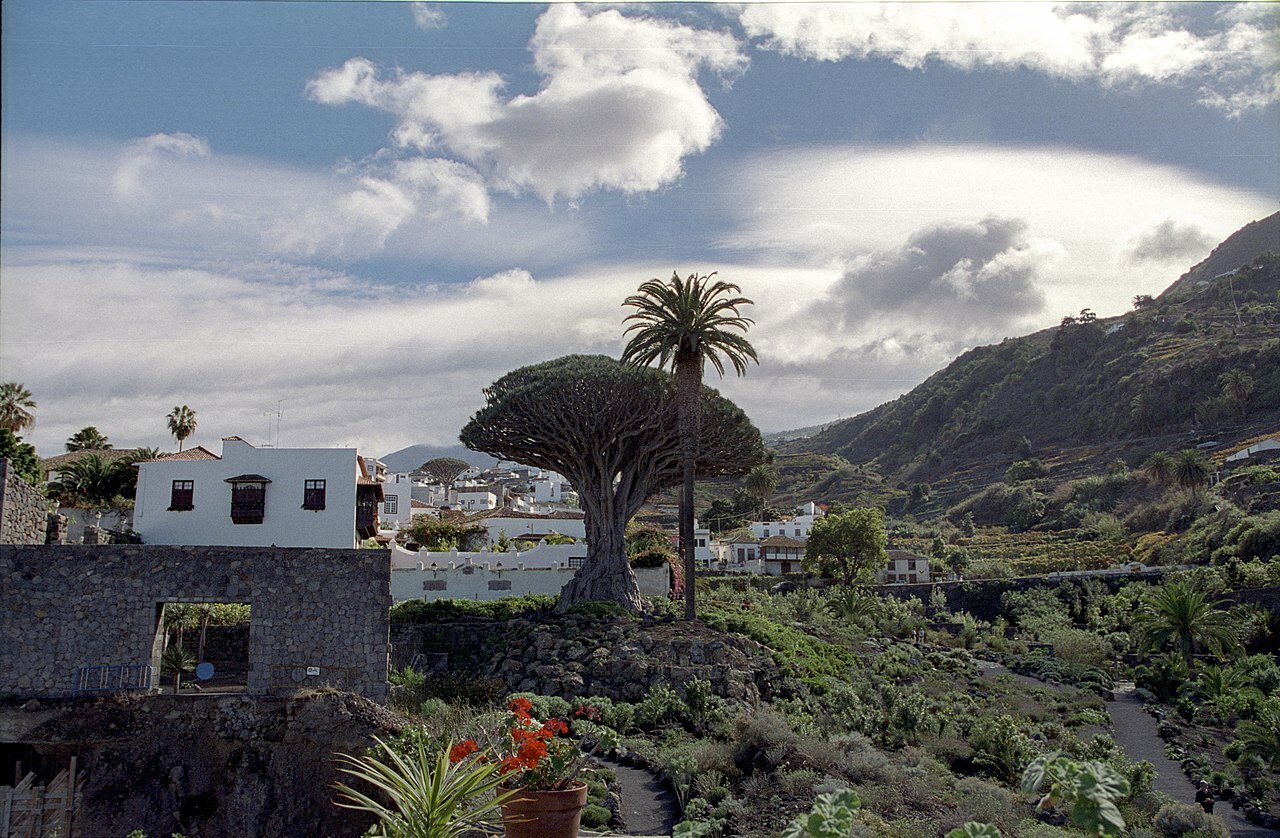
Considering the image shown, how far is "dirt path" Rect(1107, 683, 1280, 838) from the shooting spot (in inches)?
749

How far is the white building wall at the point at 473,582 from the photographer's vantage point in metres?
34.3

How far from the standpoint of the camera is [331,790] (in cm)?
1489

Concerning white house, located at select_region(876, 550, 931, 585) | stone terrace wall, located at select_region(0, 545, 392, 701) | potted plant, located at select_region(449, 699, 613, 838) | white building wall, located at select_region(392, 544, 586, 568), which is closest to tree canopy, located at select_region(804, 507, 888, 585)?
white house, located at select_region(876, 550, 931, 585)

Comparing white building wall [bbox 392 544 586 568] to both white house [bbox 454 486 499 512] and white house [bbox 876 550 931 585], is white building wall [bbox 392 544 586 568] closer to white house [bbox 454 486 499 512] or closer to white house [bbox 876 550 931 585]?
white house [bbox 876 550 931 585]

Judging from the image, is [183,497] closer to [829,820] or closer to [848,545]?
[829,820]

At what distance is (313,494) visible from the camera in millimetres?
29531

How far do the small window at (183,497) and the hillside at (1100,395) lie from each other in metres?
89.6

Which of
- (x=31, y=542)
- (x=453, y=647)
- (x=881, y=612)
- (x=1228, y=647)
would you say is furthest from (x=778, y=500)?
(x=31, y=542)

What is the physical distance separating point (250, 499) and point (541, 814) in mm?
23806

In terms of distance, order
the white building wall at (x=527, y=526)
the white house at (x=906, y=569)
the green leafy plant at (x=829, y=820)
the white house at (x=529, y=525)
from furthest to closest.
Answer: the white house at (x=906, y=569)
the white building wall at (x=527, y=526)
the white house at (x=529, y=525)
the green leafy plant at (x=829, y=820)

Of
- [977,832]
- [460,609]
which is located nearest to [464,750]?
[977,832]

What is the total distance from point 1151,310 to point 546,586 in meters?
134

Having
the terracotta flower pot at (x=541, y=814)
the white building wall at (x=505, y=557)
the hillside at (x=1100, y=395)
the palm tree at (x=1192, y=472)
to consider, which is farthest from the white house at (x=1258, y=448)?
the terracotta flower pot at (x=541, y=814)

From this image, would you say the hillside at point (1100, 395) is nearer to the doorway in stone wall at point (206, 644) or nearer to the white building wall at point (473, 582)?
the white building wall at point (473, 582)
